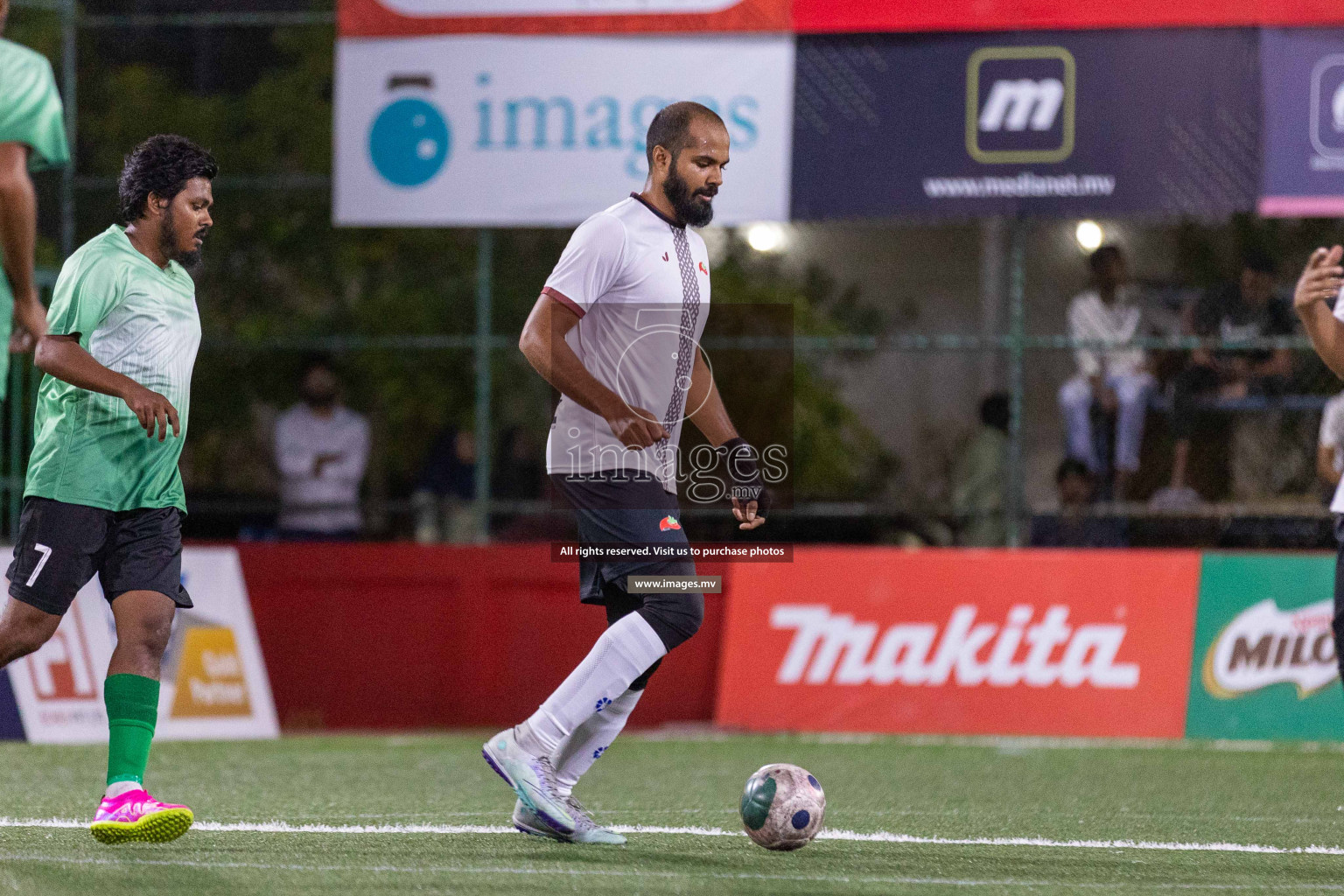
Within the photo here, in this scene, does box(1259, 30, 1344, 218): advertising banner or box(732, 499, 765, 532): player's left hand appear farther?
box(1259, 30, 1344, 218): advertising banner

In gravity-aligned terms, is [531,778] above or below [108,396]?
below

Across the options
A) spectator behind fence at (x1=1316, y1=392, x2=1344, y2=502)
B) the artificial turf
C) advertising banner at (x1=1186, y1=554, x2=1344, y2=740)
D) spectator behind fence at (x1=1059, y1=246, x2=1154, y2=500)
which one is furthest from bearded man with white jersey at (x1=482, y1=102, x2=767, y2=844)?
spectator behind fence at (x1=1059, y1=246, x2=1154, y2=500)

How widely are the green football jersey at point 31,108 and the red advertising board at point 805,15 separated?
6.34 metres

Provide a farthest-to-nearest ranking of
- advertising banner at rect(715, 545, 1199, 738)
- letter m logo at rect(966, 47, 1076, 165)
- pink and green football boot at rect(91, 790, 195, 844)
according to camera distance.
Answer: letter m logo at rect(966, 47, 1076, 165) → advertising banner at rect(715, 545, 1199, 738) → pink and green football boot at rect(91, 790, 195, 844)

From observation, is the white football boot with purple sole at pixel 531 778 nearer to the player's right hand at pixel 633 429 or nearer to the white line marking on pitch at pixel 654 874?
the white line marking on pitch at pixel 654 874

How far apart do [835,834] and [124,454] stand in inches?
104

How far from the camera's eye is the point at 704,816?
22.3ft

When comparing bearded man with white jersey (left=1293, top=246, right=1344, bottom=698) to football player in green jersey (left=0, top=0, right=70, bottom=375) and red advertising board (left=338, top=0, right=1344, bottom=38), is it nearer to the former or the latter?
football player in green jersey (left=0, top=0, right=70, bottom=375)

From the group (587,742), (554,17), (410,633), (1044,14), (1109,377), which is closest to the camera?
(587,742)

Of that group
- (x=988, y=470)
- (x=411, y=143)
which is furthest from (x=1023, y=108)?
(x=411, y=143)

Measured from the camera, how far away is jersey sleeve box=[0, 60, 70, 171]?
503 centimetres

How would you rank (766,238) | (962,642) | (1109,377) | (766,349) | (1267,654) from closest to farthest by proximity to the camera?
(1267,654) → (962,642) → (1109,377) → (766,349) → (766,238)

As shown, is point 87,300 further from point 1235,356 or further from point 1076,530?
point 1235,356

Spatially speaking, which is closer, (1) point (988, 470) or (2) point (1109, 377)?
(2) point (1109, 377)
